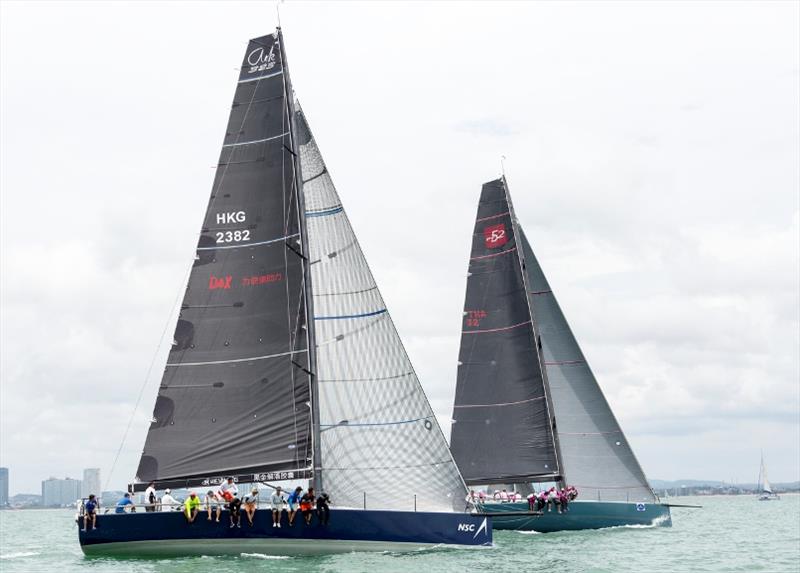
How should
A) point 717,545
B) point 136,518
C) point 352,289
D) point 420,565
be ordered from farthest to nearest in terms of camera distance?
point 717,545 < point 352,289 < point 136,518 < point 420,565

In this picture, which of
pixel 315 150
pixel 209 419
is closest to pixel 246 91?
pixel 315 150

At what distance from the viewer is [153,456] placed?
31.2 metres

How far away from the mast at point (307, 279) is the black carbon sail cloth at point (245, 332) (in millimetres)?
89

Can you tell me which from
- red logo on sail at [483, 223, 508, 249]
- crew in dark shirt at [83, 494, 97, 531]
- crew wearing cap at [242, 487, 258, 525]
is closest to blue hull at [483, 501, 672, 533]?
red logo on sail at [483, 223, 508, 249]

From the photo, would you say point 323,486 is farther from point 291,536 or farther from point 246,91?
point 246,91

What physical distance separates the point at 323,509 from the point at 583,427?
18548 millimetres

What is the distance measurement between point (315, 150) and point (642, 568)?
1460 centimetres

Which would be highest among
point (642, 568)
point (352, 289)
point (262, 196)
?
point (262, 196)

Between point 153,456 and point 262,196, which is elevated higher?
point 262,196

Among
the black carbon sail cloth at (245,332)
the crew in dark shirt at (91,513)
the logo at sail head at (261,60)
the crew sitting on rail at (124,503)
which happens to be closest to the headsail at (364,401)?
the black carbon sail cloth at (245,332)

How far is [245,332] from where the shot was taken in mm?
31797

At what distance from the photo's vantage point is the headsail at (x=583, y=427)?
4544 cm

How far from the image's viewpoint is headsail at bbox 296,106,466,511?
103ft

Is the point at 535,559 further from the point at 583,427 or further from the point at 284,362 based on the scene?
the point at 583,427
